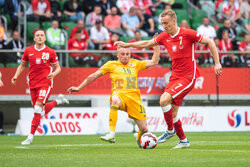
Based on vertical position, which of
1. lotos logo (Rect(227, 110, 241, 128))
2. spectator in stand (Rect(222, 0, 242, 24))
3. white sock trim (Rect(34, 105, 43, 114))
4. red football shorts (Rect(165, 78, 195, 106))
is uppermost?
spectator in stand (Rect(222, 0, 242, 24))

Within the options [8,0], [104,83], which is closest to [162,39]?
[104,83]

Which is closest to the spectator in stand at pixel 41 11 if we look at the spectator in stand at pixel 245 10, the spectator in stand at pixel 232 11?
the spectator in stand at pixel 232 11

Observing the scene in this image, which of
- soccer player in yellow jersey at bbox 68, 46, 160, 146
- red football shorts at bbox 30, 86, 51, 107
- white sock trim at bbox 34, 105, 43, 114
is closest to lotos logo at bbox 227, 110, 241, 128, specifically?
red football shorts at bbox 30, 86, 51, 107

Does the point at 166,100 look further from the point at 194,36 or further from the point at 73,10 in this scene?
the point at 73,10

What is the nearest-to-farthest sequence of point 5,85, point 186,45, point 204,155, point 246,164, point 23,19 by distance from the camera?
point 246,164
point 204,155
point 186,45
point 5,85
point 23,19

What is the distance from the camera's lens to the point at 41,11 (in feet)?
64.2

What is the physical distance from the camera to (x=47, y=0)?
19.7 m

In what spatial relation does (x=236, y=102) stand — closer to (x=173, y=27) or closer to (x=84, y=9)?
(x=84, y=9)

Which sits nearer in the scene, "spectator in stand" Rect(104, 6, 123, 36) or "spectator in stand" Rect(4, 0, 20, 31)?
"spectator in stand" Rect(4, 0, 20, 31)

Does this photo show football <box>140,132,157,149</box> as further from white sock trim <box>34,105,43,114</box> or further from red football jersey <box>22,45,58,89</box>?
red football jersey <box>22,45,58,89</box>

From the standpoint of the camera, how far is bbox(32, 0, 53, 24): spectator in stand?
1934 centimetres

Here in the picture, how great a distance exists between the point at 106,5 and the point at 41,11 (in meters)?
2.70

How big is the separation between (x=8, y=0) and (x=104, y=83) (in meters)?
4.72

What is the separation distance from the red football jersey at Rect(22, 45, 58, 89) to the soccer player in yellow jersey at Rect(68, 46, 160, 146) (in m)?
2.44
